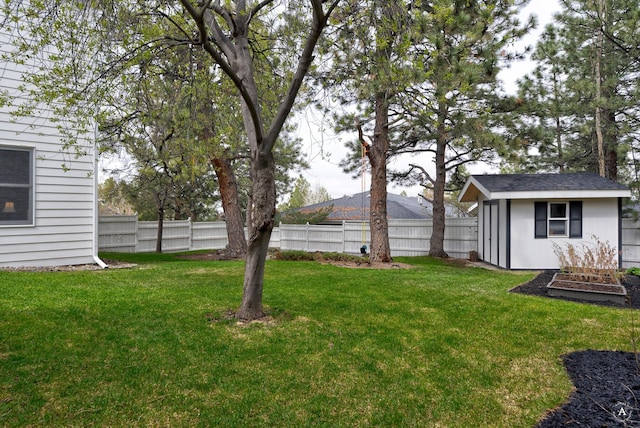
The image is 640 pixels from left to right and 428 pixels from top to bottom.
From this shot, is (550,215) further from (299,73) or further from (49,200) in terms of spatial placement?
(49,200)

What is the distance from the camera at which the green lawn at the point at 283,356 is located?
2627 mm

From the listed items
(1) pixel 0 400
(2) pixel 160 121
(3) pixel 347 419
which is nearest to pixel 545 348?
(3) pixel 347 419

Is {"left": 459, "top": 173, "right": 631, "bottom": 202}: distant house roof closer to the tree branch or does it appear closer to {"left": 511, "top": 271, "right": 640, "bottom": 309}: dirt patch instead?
{"left": 511, "top": 271, "right": 640, "bottom": 309}: dirt patch

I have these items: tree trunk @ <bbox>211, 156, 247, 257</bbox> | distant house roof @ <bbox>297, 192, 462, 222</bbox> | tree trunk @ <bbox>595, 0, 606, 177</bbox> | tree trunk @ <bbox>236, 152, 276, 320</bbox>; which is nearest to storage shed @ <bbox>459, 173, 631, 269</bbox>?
tree trunk @ <bbox>595, 0, 606, 177</bbox>

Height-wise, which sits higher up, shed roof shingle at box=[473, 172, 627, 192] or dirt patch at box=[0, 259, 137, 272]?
shed roof shingle at box=[473, 172, 627, 192]

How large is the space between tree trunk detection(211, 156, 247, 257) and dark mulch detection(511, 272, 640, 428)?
9.43 meters

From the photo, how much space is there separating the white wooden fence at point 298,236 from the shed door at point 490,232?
1.36 m

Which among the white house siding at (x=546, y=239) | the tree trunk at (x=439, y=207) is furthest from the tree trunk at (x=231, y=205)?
the white house siding at (x=546, y=239)

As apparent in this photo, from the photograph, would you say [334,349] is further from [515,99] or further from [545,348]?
[515,99]

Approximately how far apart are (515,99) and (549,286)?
6820mm

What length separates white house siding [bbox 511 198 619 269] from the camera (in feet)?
33.1

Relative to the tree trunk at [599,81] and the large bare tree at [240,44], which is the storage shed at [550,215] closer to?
the tree trunk at [599,81]
